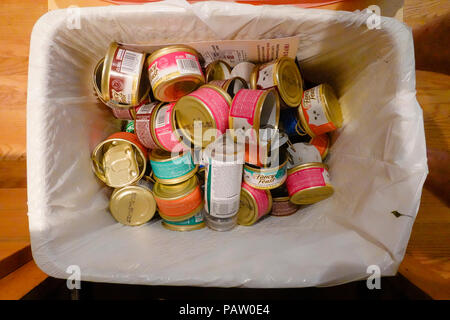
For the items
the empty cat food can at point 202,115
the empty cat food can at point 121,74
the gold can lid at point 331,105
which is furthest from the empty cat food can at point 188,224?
the gold can lid at point 331,105

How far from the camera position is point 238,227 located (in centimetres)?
84

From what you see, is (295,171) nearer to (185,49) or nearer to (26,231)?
(185,49)

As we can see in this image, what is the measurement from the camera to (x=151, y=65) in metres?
0.73

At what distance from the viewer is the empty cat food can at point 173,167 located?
77 cm

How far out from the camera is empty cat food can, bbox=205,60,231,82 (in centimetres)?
83

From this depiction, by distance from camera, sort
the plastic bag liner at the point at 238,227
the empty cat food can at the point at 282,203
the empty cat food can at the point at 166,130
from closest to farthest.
Answer: the plastic bag liner at the point at 238,227 < the empty cat food can at the point at 166,130 < the empty cat food can at the point at 282,203

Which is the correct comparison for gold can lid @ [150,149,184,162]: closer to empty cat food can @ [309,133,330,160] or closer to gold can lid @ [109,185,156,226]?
gold can lid @ [109,185,156,226]

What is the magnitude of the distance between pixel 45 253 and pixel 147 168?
351 millimetres

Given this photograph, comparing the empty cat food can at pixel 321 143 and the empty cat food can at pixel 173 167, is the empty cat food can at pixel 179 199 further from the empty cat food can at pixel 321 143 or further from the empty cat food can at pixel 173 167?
the empty cat food can at pixel 321 143

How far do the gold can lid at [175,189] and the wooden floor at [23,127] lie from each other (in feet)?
1.50

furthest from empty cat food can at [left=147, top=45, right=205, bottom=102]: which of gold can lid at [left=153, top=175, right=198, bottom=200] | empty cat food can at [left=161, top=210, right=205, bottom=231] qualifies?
empty cat food can at [left=161, top=210, right=205, bottom=231]

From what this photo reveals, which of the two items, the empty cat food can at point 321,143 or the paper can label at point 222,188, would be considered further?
the empty cat food can at point 321,143
